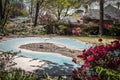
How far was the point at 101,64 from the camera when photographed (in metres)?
5.67

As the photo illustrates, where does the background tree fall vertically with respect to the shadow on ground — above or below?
above

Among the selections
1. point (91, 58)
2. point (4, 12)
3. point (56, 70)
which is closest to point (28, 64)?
point (56, 70)

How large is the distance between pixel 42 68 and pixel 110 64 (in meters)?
5.66

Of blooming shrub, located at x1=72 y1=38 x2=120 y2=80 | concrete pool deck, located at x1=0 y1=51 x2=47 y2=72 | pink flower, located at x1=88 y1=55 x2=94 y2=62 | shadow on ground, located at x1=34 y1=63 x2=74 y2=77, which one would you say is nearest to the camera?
blooming shrub, located at x1=72 y1=38 x2=120 y2=80

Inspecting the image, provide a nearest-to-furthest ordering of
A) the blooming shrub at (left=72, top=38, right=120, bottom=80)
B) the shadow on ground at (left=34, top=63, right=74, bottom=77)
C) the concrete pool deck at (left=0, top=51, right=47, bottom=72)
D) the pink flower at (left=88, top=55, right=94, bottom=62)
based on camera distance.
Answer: the blooming shrub at (left=72, top=38, right=120, bottom=80) → the pink flower at (left=88, top=55, right=94, bottom=62) → the shadow on ground at (left=34, top=63, right=74, bottom=77) → the concrete pool deck at (left=0, top=51, right=47, bottom=72)

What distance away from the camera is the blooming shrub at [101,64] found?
5238 mm

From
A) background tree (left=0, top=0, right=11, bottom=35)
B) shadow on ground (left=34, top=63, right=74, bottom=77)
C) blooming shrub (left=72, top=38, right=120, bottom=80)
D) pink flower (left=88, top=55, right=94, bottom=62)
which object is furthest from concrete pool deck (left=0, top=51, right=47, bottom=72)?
pink flower (left=88, top=55, right=94, bottom=62)

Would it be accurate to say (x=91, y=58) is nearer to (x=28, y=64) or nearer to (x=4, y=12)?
(x=4, y=12)

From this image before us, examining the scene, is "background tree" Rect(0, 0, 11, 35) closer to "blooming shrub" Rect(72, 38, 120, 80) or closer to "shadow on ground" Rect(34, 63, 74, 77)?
"shadow on ground" Rect(34, 63, 74, 77)

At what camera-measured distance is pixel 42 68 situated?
1075 cm

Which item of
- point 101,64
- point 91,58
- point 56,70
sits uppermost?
point 91,58

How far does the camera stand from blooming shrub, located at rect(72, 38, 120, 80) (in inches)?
206

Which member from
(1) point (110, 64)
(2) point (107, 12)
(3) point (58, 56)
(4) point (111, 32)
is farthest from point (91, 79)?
(2) point (107, 12)

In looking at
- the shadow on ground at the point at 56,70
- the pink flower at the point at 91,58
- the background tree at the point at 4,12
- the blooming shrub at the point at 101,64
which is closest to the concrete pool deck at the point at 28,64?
the shadow on ground at the point at 56,70
